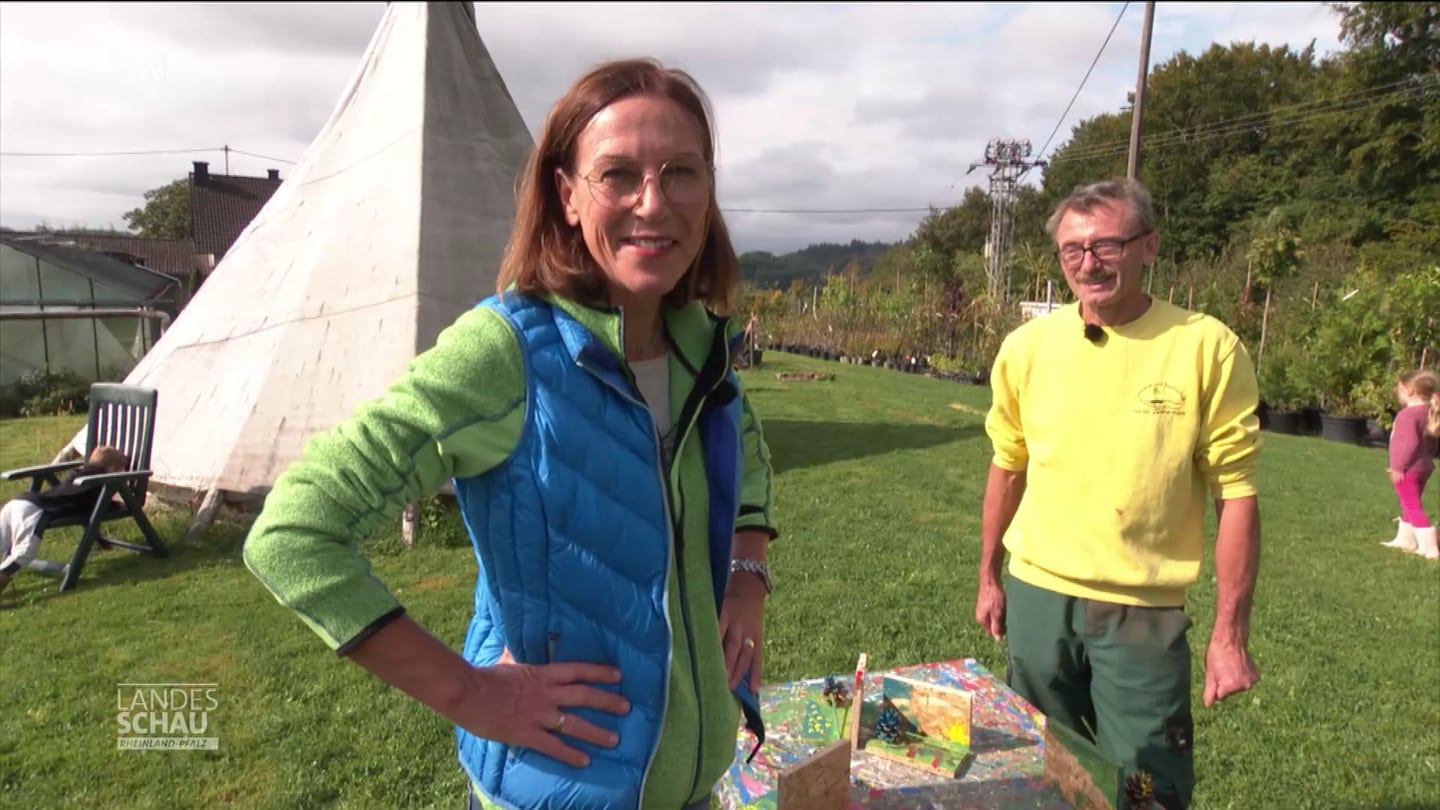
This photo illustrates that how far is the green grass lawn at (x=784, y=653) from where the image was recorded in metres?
3.21

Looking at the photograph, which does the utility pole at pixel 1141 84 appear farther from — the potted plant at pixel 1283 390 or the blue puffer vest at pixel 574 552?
the blue puffer vest at pixel 574 552

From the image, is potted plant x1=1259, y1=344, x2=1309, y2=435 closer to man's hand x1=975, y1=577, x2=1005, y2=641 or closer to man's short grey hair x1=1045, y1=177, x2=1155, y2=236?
man's hand x1=975, y1=577, x2=1005, y2=641

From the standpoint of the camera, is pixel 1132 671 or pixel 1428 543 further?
pixel 1428 543

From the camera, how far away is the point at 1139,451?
7.40 feet

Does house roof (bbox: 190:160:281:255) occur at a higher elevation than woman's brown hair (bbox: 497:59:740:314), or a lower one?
higher

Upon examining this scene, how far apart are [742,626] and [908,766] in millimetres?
1315

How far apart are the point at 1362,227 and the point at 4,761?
33930 millimetres

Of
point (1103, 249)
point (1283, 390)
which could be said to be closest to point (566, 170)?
point (1103, 249)

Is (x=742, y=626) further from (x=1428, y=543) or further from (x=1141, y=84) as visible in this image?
(x=1141, y=84)

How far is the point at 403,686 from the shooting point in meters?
1.03

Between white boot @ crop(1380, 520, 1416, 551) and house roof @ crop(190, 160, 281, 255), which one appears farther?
house roof @ crop(190, 160, 281, 255)

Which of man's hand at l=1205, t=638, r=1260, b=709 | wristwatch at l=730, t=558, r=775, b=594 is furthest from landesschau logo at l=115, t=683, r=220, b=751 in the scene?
man's hand at l=1205, t=638, r=1260, b=709

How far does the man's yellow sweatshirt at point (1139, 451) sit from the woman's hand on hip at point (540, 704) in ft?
5.20

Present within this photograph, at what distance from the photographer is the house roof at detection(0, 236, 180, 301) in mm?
15133
